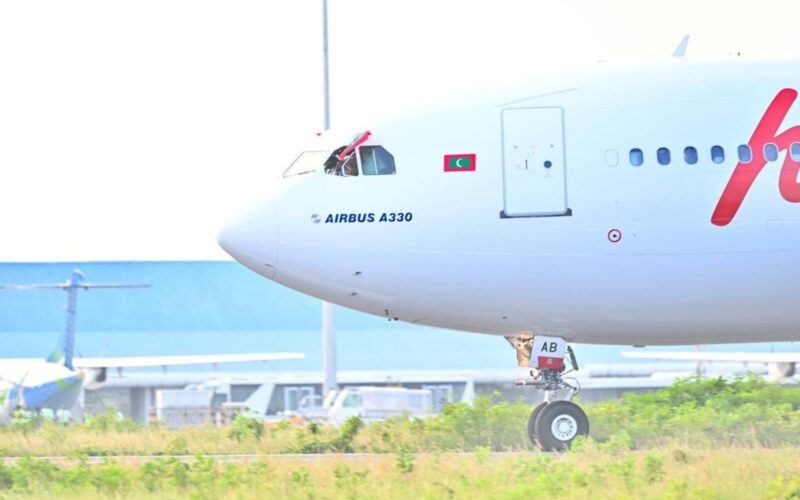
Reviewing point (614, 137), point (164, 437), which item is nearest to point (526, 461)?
point (614, 137)

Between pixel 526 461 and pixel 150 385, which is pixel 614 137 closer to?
pixel 526 461

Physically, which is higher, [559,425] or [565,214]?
[565,214]

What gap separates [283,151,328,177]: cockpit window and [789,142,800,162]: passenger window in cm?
527

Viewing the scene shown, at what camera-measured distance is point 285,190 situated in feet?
53.0

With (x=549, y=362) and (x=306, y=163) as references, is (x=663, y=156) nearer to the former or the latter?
(x=549, y=362)

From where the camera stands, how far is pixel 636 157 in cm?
1575

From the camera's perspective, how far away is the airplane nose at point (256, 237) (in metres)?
16.0

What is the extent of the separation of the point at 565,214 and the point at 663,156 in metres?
1.29

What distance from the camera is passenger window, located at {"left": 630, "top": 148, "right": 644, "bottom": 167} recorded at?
51.6 feet

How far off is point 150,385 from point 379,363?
87.0 feet

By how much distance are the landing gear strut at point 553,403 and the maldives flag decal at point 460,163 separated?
2.25 meters

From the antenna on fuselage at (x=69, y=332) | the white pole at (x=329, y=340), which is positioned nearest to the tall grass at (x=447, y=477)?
the white pole at (x=329, y=340)

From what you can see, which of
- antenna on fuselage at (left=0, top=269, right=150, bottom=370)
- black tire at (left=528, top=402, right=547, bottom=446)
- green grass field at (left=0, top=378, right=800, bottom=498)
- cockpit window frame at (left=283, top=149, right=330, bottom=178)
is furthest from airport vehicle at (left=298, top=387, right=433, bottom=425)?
cockpit window frame at (left=283, top=149, right=330, bottom=178)

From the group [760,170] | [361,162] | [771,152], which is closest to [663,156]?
[760,170]
